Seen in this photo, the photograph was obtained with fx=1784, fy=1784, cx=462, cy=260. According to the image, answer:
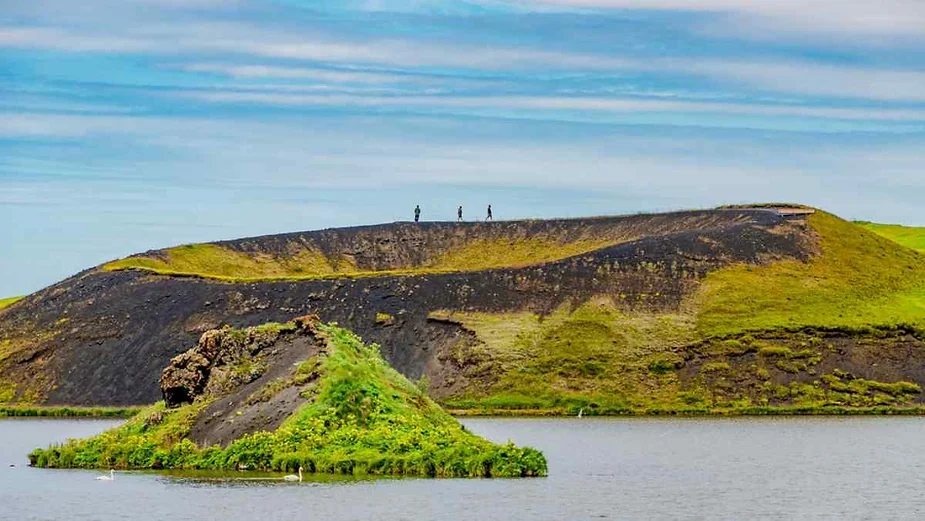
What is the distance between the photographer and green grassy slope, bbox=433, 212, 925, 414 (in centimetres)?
11469

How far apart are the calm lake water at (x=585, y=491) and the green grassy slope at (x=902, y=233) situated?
10577 centimetres

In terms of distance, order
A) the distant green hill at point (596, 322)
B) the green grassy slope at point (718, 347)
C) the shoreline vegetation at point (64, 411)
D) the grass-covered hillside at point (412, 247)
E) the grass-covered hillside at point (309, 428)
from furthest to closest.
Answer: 1. the grass-covered hillside at point (412, 247)
2. the distant green hill at point (596, 322)
3. the green grassy slope at point (718, 347)
4. the shoreline vegetation at point (64, 411)
5. the grass-covered hillside at point (309, 428)

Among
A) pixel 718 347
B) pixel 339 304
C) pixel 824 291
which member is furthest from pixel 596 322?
pixel 339 304

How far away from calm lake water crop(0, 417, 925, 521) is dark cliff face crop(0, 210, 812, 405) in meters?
52.0

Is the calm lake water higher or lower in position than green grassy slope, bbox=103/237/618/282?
lower

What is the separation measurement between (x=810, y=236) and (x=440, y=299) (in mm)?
31044

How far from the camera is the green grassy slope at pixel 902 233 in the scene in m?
178

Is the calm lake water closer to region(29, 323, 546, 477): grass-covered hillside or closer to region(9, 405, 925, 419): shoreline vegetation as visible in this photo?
region(29, 323, 546, 477): grass-covered hillside

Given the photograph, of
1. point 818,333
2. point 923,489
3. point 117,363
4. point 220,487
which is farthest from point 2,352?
point 923,489

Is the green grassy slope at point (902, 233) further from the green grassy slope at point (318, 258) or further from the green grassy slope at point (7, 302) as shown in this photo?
the green grassy slope at point (7, 302)

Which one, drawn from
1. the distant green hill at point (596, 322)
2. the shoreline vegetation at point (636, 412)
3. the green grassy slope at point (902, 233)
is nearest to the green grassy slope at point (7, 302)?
the distant green hill at point (596, 322)

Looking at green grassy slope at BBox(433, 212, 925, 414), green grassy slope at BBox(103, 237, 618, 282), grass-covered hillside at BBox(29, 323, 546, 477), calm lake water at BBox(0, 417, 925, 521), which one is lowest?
calm lake water at BBox(0, 417, 925, 521)

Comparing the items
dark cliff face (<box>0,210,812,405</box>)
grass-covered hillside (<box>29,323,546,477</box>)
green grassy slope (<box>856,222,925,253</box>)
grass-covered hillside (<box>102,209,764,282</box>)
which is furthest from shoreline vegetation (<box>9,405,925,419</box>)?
green grassy slope (<box>856,222,925,253</box>)

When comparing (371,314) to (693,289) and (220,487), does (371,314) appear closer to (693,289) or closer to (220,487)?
(693,289)
